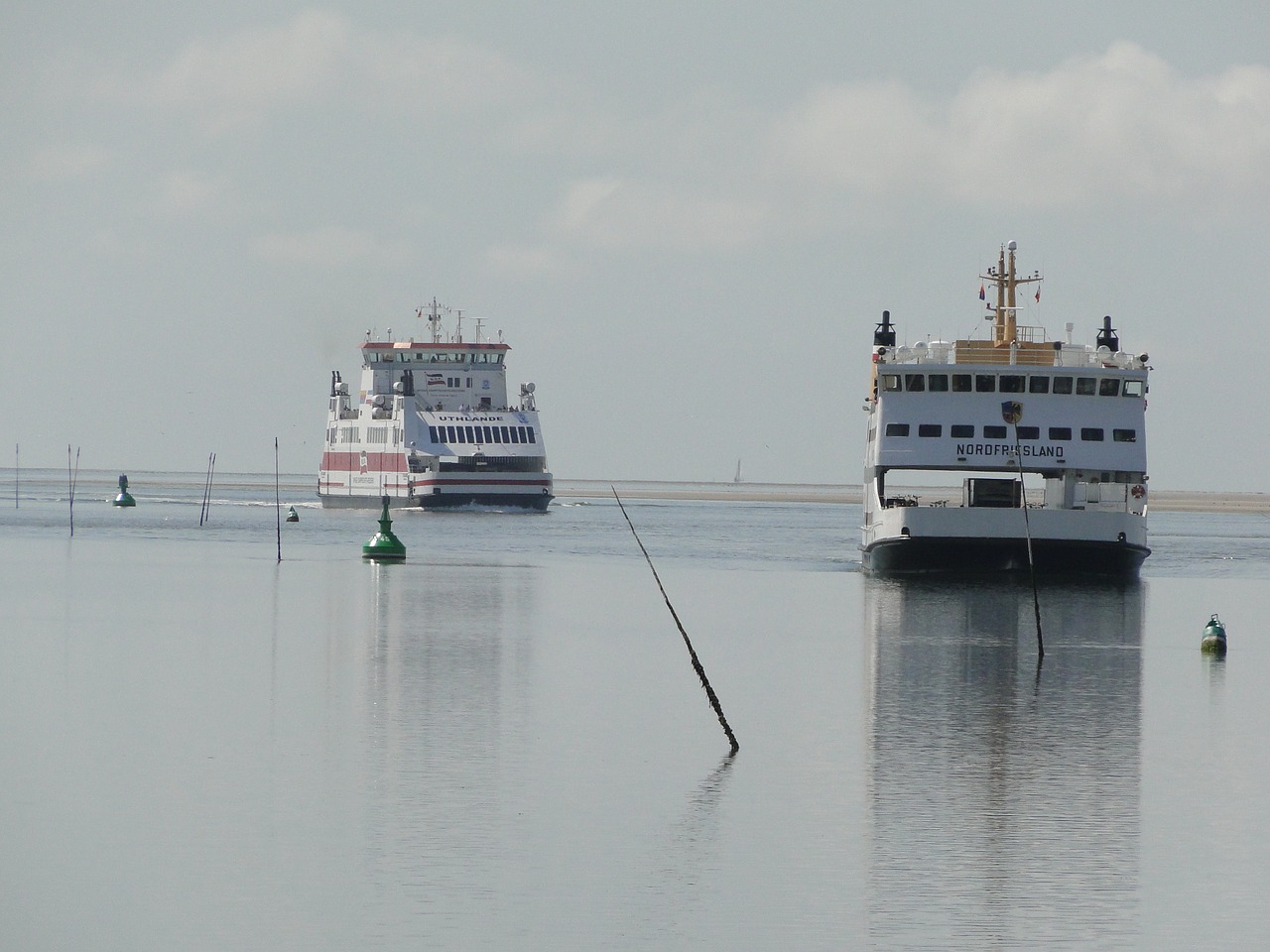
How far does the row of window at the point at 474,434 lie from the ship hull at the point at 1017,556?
216 feet

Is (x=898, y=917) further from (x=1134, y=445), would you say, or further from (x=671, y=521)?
(x=671, y=521)

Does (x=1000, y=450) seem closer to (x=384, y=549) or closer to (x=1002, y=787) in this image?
(x=384, y=549)

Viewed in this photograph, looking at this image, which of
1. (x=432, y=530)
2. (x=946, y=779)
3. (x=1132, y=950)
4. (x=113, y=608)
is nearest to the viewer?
(x=1132, y=950)

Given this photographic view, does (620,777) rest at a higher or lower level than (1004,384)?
lower

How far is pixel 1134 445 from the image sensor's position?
194 ft

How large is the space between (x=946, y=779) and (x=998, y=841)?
391 cm

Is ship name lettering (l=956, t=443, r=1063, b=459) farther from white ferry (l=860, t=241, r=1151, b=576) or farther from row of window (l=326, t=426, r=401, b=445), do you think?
row of window (l=326, t=426, r=401, b=445)

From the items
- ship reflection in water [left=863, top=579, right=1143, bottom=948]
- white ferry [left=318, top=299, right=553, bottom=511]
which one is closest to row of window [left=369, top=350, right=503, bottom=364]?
white ferry [left=318, top=299, right=553, bottom=511]

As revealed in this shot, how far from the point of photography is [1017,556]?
5734cm

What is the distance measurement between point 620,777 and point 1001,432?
36.8m

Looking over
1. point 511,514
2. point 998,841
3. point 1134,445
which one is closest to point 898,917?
point 998,841

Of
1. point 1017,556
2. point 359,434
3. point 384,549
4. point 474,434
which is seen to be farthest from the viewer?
point 359,434

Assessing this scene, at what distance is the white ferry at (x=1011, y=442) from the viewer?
57.4 meters

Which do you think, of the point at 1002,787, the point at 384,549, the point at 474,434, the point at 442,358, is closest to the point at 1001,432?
the point at 384,549
